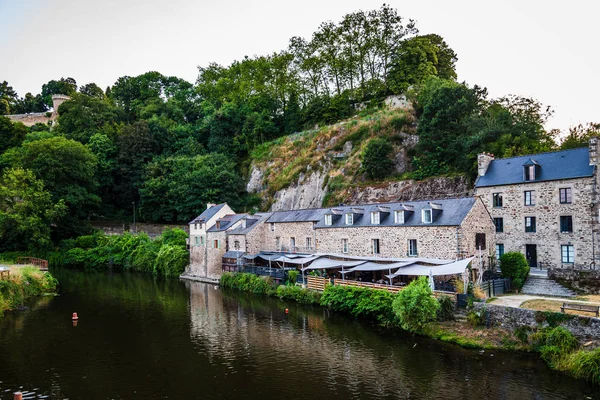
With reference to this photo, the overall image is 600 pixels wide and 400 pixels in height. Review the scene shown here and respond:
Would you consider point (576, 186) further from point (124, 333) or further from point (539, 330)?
point (124, 333)

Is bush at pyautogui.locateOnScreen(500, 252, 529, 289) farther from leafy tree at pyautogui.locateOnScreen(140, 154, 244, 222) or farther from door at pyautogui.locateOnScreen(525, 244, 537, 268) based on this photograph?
leafy tree at pyautogui.locateOnScreen(140, 154, 244, 222)

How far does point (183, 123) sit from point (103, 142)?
13.3 m

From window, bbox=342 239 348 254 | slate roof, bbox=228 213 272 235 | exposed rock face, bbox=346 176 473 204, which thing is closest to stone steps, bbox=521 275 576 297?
window, bbox=342 239 348 254

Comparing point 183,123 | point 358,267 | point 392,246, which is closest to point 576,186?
point 392,246

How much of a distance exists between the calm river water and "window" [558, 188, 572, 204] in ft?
42.1

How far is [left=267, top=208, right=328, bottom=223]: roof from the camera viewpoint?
34.3m

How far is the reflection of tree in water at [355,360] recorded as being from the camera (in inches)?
583

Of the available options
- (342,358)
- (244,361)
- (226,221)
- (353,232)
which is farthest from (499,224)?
(226,221)

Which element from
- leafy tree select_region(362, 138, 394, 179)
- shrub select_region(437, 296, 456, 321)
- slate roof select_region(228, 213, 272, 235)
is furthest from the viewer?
leafy tree select_region(362, 138, 394, 179)

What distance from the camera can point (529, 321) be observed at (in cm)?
1805

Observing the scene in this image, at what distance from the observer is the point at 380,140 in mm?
45094

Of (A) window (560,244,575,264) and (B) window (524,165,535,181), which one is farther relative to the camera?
(B) window (524,165,535,181)

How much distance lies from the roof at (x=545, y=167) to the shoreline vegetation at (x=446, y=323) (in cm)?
1180

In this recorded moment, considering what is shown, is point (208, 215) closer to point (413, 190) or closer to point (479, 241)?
point (413, 190)
